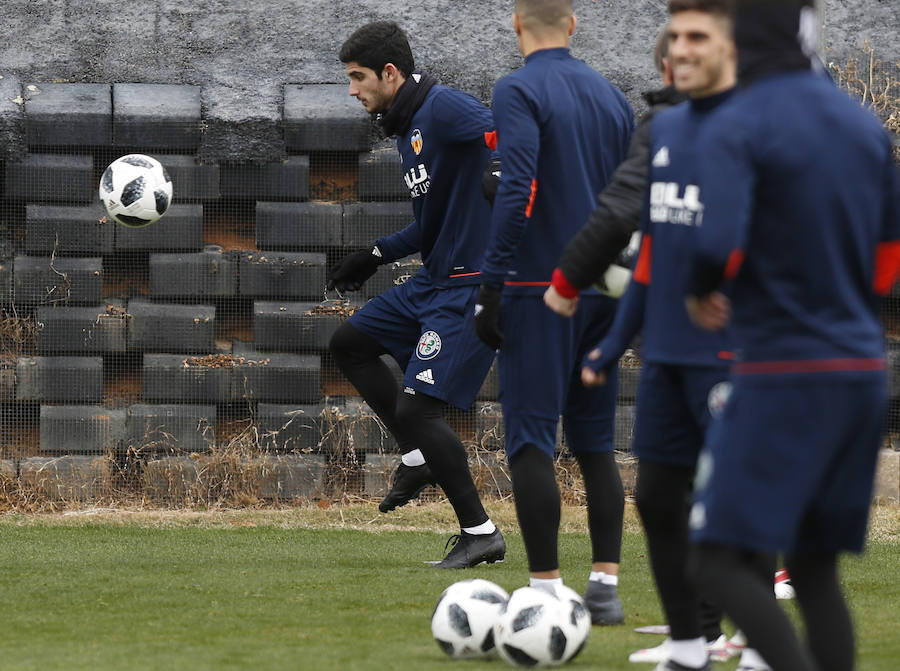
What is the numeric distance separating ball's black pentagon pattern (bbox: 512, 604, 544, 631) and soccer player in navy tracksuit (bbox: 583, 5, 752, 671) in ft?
1.43

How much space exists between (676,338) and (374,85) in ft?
10.0

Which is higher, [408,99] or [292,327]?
[408,99]

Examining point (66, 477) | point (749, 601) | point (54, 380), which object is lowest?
point (66, 477)

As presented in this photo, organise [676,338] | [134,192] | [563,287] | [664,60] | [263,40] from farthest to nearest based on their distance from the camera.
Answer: [263,40] < [134,192] < [664,60] < [563,287] < [676,338]

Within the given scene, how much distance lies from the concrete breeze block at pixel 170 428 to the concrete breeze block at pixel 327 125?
182 cm

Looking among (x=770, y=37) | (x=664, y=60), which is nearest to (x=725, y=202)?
(x=770, y=37)

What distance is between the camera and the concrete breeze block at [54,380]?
8.36 meters

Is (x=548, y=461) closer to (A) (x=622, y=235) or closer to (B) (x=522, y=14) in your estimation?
(A) (x=622, y=235)

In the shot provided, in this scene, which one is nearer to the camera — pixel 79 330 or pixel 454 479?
pixel 454 479

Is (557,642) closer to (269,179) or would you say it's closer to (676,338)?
(676,338)

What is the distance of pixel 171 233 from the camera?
8477 millimetres

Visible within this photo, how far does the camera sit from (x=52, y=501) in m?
8.17

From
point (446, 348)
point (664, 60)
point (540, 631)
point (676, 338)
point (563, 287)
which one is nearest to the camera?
point (676, 338)

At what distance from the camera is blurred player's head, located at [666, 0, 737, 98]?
313 cm
